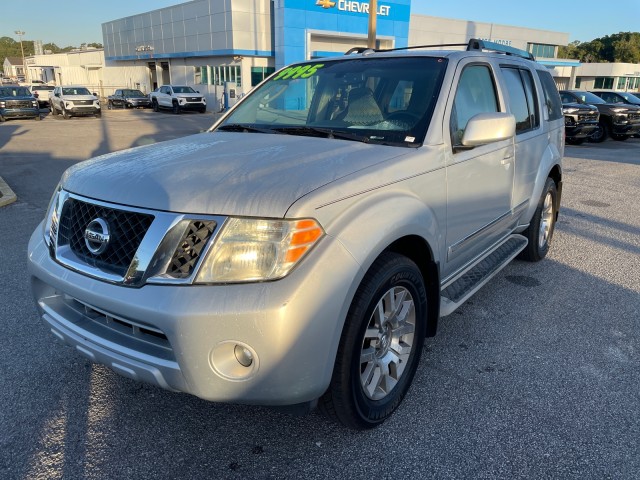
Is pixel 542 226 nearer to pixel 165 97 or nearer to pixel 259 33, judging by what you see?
pixel 165 97

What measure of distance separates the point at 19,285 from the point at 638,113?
62.5 feet

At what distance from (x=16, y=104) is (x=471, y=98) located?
29.2 meters

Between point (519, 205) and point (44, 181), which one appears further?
point (44, 181)

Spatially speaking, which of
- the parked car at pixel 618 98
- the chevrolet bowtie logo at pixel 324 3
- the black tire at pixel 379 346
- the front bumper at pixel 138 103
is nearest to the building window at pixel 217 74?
the front bumper at pixel 138 103

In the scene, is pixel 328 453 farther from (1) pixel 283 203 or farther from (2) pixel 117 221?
(2) pixel 117 221

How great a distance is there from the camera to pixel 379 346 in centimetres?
255

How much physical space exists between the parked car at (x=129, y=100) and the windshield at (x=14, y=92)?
897 cm

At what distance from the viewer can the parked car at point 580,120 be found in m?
15.7

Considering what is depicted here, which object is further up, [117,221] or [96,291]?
[117,221]

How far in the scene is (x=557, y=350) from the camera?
134 inches

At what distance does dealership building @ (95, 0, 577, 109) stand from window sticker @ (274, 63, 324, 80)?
29557mm

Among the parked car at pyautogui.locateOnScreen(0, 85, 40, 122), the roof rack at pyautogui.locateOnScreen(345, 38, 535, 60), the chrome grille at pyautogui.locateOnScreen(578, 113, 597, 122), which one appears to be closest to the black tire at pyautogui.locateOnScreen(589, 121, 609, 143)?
the chrome grille at pyautogui.locateOnScreen(578, 113, 597, 122)

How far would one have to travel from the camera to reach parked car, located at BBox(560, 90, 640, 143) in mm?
16781

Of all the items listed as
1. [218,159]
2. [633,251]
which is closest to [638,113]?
[633,251]
